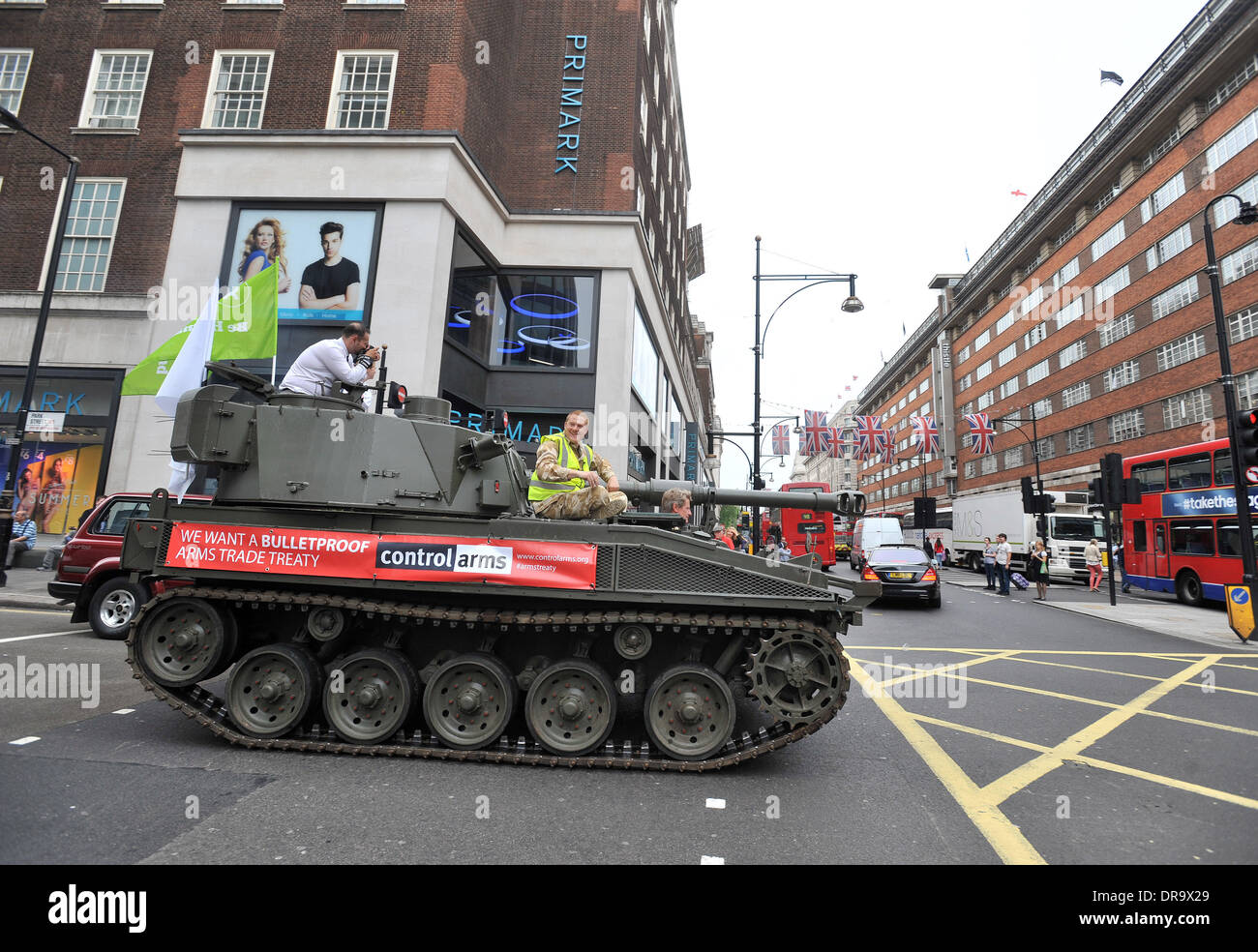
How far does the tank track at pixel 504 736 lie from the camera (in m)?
4.50

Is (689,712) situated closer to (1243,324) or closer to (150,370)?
(150,370)

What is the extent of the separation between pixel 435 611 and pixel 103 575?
23.0ft

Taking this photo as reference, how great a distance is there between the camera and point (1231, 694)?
736 centimetres

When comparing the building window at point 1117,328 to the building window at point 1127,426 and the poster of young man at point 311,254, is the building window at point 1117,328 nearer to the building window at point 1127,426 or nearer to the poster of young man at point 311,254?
the building window at point 1127,426

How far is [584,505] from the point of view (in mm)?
5098

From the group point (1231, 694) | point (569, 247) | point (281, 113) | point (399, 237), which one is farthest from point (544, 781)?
point (281, 113)

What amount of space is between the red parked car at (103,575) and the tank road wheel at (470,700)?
20.1 ft

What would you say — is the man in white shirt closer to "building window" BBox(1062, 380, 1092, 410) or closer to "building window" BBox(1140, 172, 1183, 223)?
"building window" BBox(1140, 172, 1183, 223)

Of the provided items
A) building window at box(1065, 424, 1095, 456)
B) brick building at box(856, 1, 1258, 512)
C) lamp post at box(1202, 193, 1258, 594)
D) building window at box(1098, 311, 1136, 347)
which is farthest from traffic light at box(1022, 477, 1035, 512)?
building window at box(1065, 424, 1095, 456)

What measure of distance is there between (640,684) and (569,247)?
14693 millimetres

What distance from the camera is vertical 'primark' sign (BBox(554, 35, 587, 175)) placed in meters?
17.6

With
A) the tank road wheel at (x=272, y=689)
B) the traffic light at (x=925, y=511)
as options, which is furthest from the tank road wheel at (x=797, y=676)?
the traffic light at (x=925, y=511)

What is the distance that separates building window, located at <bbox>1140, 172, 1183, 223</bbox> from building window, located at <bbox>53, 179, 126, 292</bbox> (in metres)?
47.2
